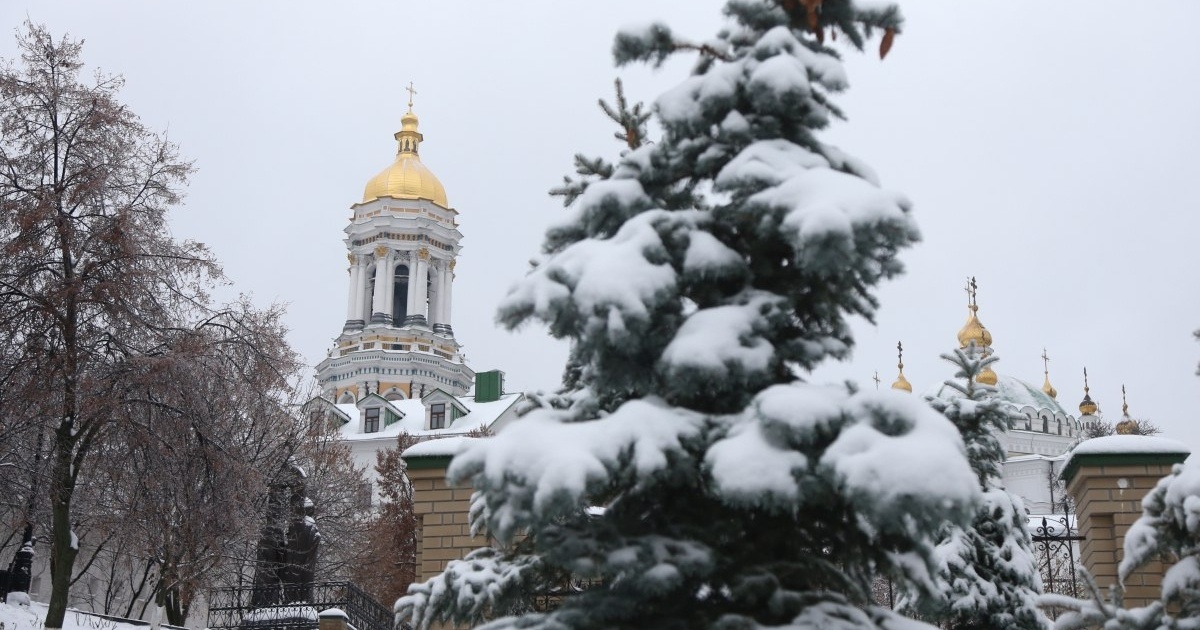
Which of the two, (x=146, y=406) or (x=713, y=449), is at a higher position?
(x=146, y=406)

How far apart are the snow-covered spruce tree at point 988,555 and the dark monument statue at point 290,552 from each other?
9820mm

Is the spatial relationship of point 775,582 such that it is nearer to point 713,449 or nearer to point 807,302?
point 713,449

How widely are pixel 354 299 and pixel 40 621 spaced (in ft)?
217

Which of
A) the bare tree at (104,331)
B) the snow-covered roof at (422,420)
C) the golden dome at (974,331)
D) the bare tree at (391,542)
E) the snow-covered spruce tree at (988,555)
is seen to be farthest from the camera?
the golden dome at (974,331)

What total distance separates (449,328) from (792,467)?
260ft

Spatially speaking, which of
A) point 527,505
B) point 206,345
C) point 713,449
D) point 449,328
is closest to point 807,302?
point 713,449

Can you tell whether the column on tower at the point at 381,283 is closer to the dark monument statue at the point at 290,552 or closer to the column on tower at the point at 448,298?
the column on tower at the point at 448,298

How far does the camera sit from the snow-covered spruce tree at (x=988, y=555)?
12586 mm

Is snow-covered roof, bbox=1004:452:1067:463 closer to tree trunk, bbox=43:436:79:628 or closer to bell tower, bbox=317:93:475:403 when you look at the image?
bell tower, bbox=317:93:475:403

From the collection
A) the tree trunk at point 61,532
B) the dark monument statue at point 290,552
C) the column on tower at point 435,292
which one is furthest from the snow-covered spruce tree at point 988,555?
the column on tower at point 435,292

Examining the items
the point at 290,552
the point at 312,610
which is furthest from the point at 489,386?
the point at 312,610

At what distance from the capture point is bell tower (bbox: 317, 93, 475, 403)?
268 ft

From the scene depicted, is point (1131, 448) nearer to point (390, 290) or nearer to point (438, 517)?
point (438, 517)

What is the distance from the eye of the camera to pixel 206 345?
18.1 meters
